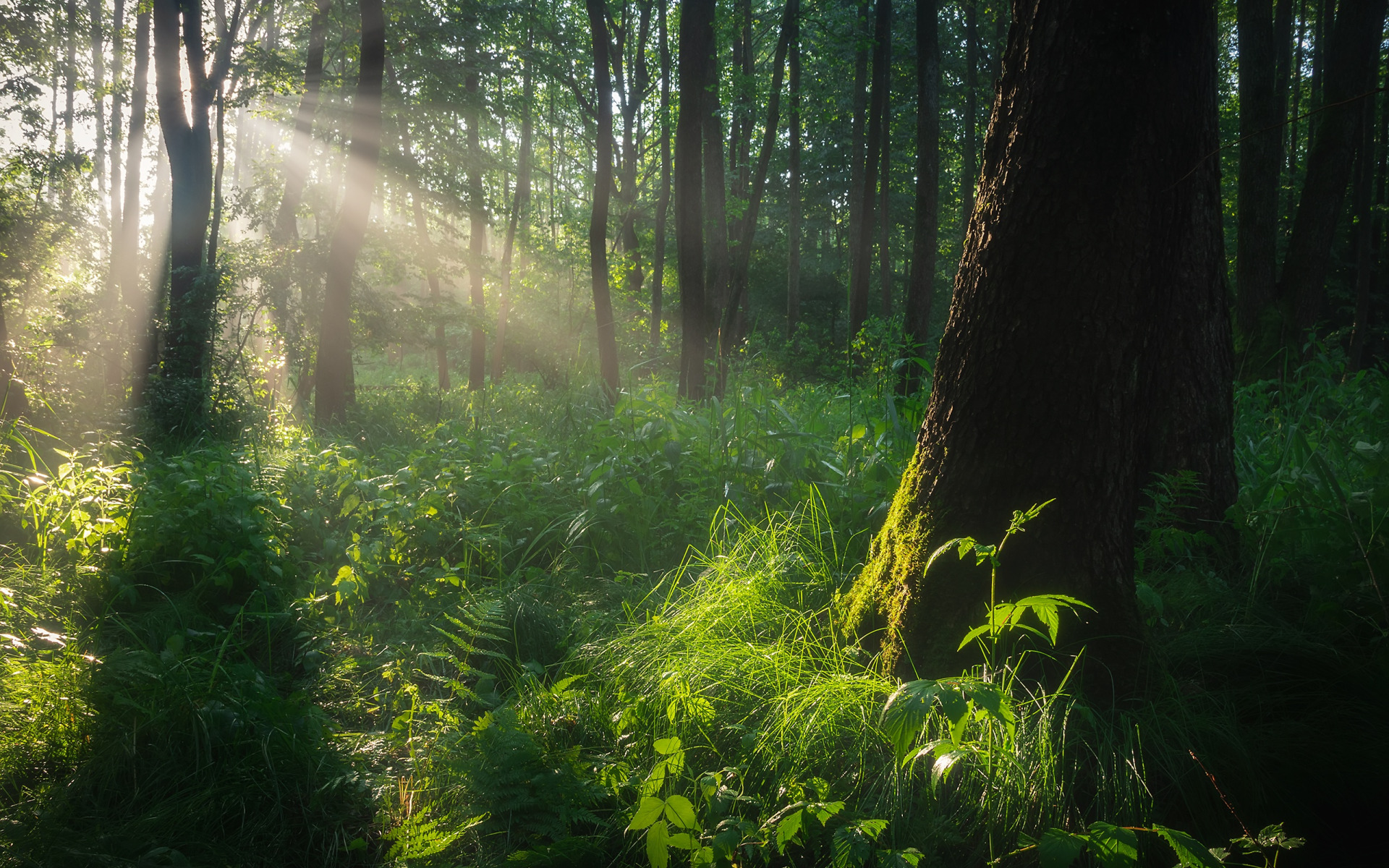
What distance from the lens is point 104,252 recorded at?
20.4m

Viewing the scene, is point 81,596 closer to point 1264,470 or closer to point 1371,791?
point 1371,791

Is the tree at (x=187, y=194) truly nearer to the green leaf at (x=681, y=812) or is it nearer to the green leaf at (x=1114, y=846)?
the green leaf at (x=681, y=812)

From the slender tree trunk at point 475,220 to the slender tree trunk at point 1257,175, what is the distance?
41.2 feet

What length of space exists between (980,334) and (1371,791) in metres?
1.62

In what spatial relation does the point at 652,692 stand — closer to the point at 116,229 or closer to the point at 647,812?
the point at 647,812

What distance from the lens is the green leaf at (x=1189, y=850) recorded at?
53.5 inches

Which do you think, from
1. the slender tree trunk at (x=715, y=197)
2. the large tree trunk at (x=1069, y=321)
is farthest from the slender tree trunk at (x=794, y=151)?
the large tree trunk at (x=1069, y=321)

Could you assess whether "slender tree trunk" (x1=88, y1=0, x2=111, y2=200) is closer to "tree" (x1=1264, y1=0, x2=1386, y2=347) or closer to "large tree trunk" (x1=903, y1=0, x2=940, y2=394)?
"large tree trunk" (x1=903, y1=0, x2=940, y2=394)

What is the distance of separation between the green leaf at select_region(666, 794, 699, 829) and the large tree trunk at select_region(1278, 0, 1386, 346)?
8.33 meters

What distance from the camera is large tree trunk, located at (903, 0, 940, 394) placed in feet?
28.8

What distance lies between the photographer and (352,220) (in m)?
9.88

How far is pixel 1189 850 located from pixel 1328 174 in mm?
9080

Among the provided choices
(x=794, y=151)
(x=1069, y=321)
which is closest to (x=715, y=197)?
(x=794, y=151)

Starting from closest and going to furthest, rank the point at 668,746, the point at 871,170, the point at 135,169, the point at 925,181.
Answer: the point at 668,746 < the point at 925,181 < the point at 871,170 < the point at 135,169
